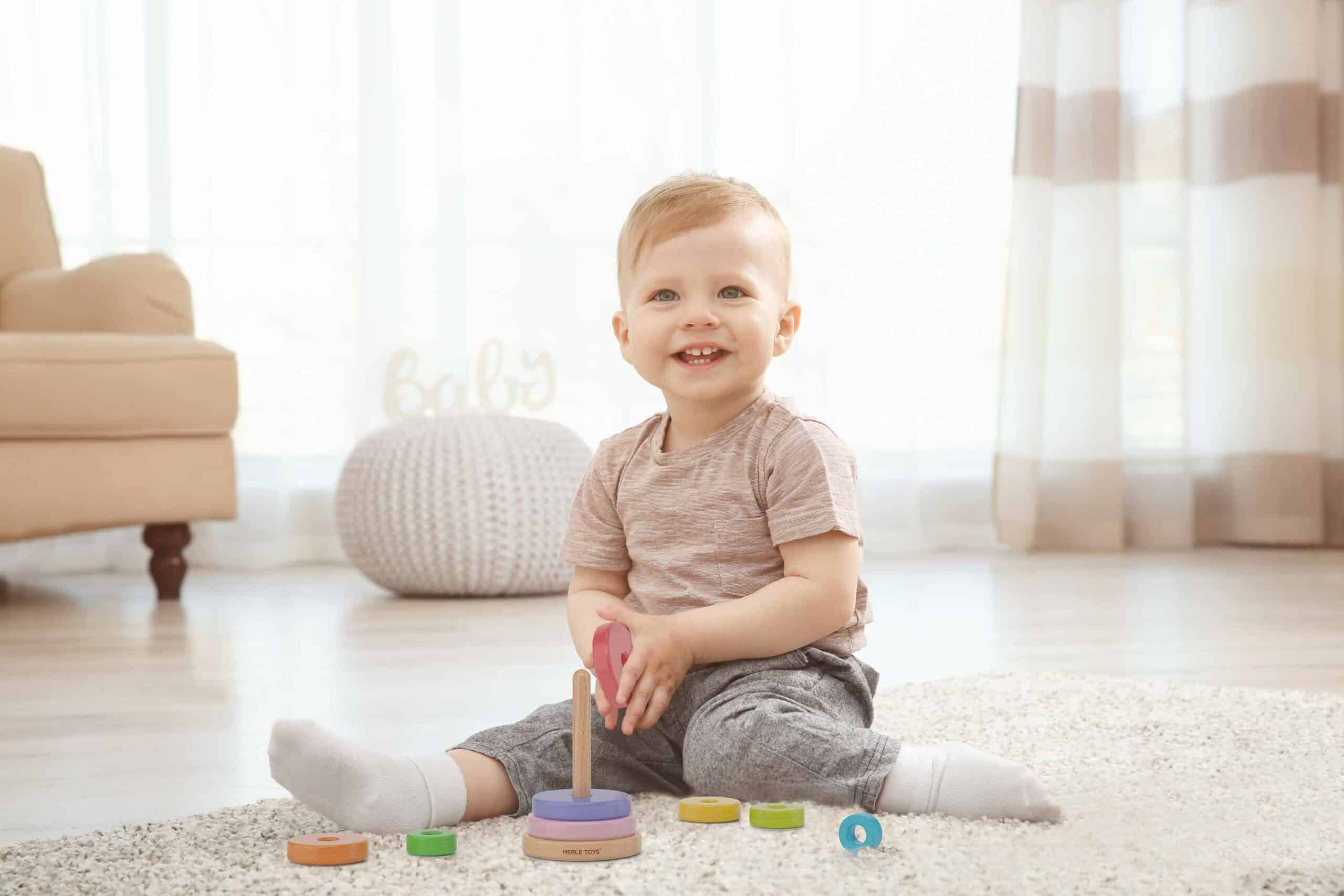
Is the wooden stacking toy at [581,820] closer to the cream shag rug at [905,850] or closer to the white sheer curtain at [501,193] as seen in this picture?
the cream shag rug at [905,850]

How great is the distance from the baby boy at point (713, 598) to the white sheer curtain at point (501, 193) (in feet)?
5.83

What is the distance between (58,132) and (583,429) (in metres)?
1.21

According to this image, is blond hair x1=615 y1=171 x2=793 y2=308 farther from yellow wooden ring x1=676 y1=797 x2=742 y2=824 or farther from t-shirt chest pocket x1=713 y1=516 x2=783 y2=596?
yellow wooden ring x1=676 y1=797 x2=742 y2=824

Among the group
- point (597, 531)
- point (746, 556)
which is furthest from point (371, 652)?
point (746, 556)

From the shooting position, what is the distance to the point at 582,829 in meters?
0.81

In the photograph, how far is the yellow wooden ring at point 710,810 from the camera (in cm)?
90

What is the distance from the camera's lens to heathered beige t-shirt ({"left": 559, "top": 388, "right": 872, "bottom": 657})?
39.9 inches

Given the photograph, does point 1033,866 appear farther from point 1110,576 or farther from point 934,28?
point 934,28

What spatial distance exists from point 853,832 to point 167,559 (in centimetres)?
182

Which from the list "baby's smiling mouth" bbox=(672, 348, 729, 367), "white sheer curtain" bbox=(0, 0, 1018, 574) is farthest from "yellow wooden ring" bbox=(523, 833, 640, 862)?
"white sheer curtain" bbox=(0, 0, 1018, 574)

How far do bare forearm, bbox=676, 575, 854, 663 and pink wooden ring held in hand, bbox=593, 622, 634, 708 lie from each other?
0.05 metres

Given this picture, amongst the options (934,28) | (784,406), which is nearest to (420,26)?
(934,28)

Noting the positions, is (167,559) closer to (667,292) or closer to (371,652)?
Result: (371,652)

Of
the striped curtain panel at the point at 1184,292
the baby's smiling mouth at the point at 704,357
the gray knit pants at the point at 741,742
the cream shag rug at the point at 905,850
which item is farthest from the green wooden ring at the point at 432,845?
the striped curtain panel at the point at 1184,292
